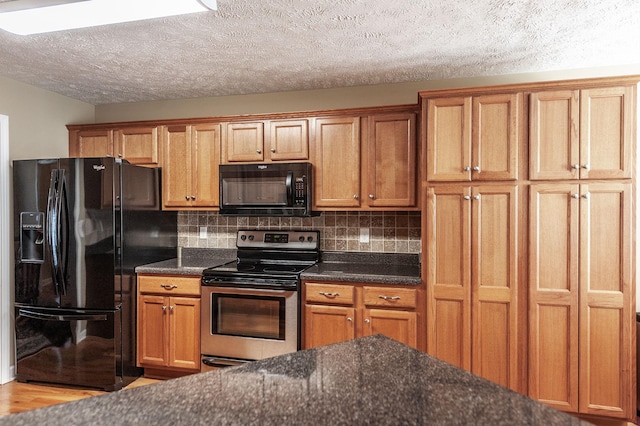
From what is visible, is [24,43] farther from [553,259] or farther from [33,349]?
[553,259]

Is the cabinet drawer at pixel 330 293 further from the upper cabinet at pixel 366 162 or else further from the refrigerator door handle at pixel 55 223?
the refrigerator door handle at pixel 55 223

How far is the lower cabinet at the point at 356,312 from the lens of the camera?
284 cm

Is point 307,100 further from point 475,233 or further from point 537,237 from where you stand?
point 537,237

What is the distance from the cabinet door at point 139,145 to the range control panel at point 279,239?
99cm

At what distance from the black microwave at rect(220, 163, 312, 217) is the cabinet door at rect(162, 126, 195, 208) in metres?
0.38

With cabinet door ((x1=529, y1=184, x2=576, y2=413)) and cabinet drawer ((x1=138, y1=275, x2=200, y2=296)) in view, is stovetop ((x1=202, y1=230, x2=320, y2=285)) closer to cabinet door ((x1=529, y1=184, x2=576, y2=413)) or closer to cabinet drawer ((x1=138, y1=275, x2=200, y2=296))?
cabinet drawer ((x1=138, y1=275, x2=200, y2=296))

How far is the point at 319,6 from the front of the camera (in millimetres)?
2100

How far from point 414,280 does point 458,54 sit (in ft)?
5.08

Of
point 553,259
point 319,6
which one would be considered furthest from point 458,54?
point 553,259

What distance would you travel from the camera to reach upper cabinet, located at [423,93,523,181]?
262 centimetres

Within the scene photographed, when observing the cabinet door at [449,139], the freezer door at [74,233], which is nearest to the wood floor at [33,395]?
the freezer door at [74,233]

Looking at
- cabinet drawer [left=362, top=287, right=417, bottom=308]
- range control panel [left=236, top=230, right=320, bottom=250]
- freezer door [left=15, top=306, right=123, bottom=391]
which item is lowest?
freezer door [left=15, top=306, right=123, bottom=391]

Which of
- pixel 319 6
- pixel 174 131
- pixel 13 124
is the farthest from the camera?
pixel 174 131

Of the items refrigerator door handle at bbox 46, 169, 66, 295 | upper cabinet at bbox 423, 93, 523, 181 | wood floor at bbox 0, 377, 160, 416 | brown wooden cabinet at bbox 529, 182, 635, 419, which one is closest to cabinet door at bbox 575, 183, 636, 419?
brown wooden cabinet at bbox 529, 182, 635, 419
